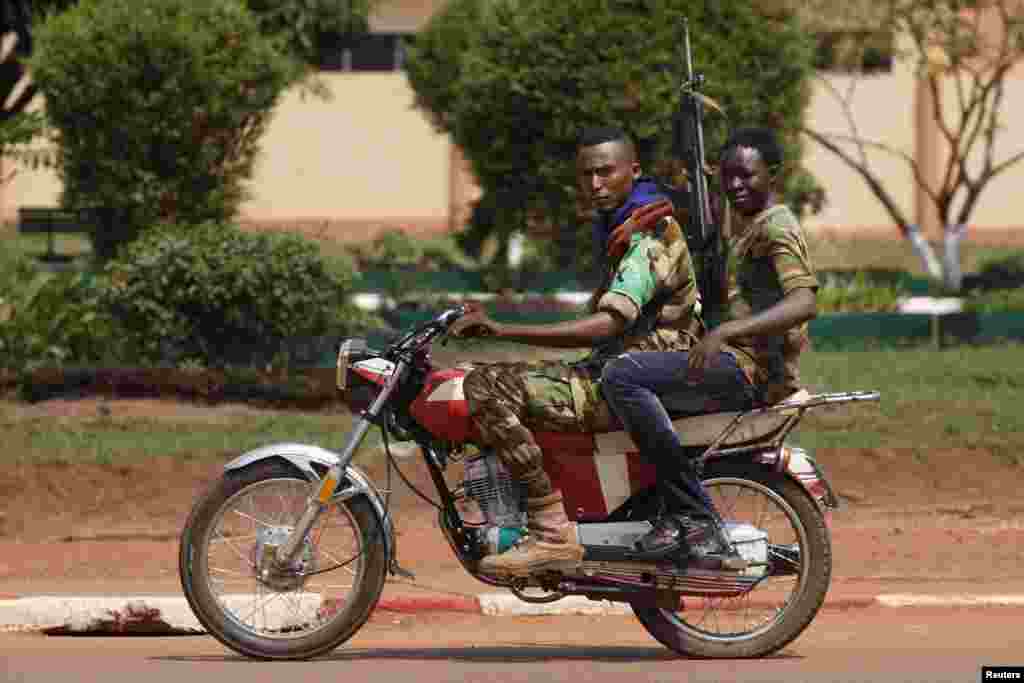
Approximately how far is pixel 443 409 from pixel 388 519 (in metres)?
0.47

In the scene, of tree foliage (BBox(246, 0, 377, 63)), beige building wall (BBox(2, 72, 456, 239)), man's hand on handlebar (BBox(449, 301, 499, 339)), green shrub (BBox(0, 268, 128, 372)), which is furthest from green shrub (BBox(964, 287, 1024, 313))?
beige building wall (BBox(2, 72, 456, 239))

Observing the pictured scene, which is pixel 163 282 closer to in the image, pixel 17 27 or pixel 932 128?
pixel 17 27

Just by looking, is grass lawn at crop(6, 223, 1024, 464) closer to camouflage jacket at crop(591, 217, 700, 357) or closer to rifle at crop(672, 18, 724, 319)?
rifle at crop(672, 18, 724, 319)

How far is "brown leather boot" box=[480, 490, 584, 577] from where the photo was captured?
6844mm

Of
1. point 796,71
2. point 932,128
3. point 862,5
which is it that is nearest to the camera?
point 796,71

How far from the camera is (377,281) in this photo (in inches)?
724

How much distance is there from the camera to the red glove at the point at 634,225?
22.7 feet

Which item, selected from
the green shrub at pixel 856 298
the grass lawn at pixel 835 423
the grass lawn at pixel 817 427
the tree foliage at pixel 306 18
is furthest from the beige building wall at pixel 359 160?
the grass lawn at pixel 817 427

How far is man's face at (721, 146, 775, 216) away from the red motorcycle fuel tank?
1.19 m

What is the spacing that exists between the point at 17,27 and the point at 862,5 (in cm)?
1046

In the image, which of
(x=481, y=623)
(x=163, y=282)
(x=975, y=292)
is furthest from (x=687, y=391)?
(x=975, y=292)

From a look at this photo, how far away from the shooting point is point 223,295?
14.7m

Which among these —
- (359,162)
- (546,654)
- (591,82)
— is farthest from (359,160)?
(546,654)

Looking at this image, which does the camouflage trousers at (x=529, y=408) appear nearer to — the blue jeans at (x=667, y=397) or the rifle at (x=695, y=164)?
the blue jeans at (x=667, y=397)
